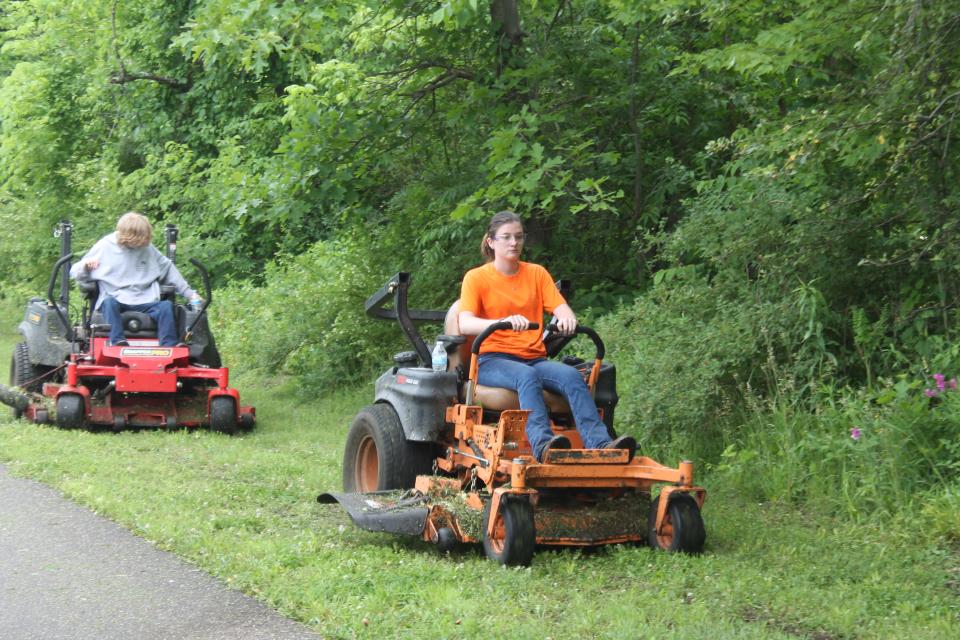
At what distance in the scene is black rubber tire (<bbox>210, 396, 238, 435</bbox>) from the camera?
11.4 meters

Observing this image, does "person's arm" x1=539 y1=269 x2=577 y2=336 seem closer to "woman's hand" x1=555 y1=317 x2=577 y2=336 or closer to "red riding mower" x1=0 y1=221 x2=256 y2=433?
"woman's hand" x1=555 y1=317 x2=577 y2=336

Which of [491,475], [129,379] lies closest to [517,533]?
[491,475]

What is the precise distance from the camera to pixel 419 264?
13219mm

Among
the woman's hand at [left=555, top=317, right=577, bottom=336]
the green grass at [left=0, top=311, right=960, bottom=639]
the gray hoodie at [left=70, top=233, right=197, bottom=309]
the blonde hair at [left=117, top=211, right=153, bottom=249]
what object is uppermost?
the blonde hair at [left=117, top=211, right=153, bottom=249]

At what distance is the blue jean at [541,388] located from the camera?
678 cm

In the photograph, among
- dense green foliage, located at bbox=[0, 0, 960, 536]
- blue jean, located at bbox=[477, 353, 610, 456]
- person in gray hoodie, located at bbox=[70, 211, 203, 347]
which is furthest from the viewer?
person in gray hoodie, located at bbox=[70, 211, 203, 347]

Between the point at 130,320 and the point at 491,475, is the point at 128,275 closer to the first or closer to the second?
the point at 130,320

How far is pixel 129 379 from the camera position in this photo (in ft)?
37.1

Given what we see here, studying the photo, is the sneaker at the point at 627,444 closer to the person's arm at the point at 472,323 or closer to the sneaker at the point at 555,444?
the sneaker at the point at 555,444

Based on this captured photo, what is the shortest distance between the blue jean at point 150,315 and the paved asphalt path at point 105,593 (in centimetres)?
425

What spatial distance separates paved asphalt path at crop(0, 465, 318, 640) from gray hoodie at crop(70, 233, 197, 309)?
464cm

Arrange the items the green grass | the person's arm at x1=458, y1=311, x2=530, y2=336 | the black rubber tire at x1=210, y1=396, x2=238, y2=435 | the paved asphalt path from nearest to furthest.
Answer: the green grass < the paved asphalt path < the person's arm at x1=458, y1=311, x2=530, y2=336 < the black rubber tire at x1=210, y1=396, x2=238, y2=435

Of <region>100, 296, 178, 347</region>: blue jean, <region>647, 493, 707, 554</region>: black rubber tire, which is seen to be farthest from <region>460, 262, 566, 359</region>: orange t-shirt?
<region>100, 296, 178, 347</region>: blue jean

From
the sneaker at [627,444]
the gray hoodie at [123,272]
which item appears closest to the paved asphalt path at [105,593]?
the sneaker at [627,444]
